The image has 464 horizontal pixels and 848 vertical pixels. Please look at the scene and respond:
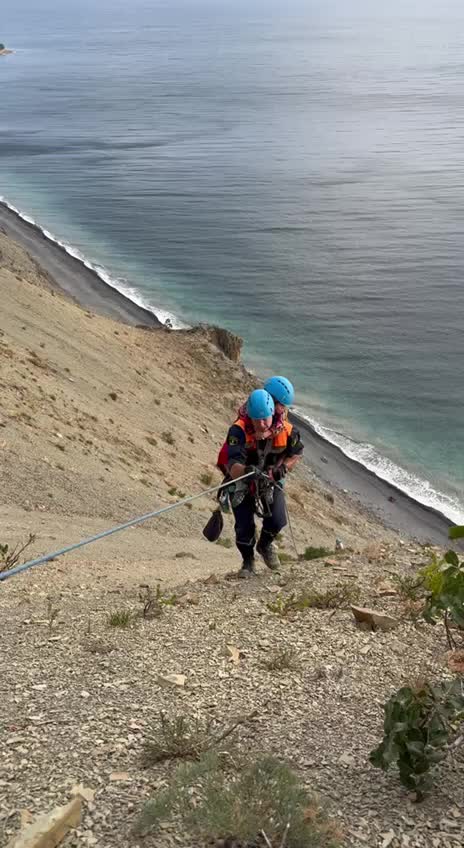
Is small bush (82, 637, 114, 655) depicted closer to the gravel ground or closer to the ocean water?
the gravel ground

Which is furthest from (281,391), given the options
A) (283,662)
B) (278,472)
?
(283,662)

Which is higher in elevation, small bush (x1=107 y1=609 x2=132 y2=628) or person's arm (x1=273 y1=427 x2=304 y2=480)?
person's arm (x1=273 y1=427 x2=304 y2=480)

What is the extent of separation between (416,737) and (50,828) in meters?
1.99

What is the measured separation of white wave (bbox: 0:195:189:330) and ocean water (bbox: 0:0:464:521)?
0.24 metres

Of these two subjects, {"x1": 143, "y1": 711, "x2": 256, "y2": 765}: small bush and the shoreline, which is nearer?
{"x1": 143, "y1": 711, "x2": 256, "y2": 765}: small bush

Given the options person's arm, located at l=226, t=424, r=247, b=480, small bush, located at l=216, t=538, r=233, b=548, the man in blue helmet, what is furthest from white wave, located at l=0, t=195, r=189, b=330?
person's arm, located at l=226, t=424, r=247, b=480

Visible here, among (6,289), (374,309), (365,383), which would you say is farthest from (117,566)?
(374,309)

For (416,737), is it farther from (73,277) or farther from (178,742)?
(73,277)

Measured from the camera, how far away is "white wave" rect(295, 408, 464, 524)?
82.8 ft

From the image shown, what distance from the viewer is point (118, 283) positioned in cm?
4578

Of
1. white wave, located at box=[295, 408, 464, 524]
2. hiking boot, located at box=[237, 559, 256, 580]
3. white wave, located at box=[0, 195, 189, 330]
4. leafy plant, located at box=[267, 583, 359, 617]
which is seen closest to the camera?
leafy plant, located at box=[267, 583, 359, 617]

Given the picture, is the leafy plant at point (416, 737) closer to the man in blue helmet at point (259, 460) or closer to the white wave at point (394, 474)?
the man in blue helmet at point (259, 460)

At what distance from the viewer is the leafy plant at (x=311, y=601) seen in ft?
25.9

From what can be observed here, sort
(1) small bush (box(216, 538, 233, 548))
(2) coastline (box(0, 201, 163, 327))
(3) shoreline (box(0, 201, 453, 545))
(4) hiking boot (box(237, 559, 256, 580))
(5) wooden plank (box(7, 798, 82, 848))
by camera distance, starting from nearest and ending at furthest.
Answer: (5) wooden plank (box(7, 798, 82, 848)) < (4) hiking boot (box(237, 559, 256, 580)) < (1) small bush (box(216, 538, 233, 548)) < (3) shoreline (box(0, 201, 453, 545)) < (2) coastline (box(0, 201, 163, 327))
